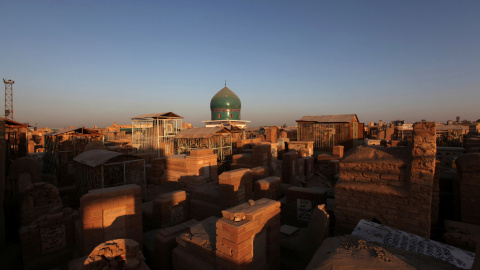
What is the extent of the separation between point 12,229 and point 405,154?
1201cm

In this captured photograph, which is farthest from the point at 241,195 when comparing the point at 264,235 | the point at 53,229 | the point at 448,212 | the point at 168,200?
the point at 448,212

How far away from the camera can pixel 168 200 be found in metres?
6.53

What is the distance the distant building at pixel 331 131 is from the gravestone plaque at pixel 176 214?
717 inches

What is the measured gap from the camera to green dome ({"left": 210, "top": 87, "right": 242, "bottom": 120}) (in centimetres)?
3812

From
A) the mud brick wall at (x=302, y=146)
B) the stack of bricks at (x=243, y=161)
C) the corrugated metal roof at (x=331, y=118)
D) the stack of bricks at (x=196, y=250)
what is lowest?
the stack of bricks at (x=196, y=250)

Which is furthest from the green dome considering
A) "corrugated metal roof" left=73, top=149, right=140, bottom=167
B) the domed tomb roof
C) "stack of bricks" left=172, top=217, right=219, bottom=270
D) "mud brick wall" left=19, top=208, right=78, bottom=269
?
"stack of bricks" left=172, top=217, right=219, bottom=270

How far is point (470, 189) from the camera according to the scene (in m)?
5.38

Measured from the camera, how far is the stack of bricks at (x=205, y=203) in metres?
6.49

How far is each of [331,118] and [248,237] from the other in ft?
71.8

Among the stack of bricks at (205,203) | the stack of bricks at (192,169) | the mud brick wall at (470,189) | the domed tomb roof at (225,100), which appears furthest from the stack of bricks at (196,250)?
the domed tomb roof at (225,100)

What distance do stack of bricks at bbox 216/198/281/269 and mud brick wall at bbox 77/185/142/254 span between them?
2.61 metres

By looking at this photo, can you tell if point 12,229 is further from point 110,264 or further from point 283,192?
point 283,192

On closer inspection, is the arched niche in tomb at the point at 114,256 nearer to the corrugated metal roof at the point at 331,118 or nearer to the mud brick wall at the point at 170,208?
the mud brick wall at the point at 170,208

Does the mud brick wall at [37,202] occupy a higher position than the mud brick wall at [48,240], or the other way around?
the mud brick wall at [37,202]
